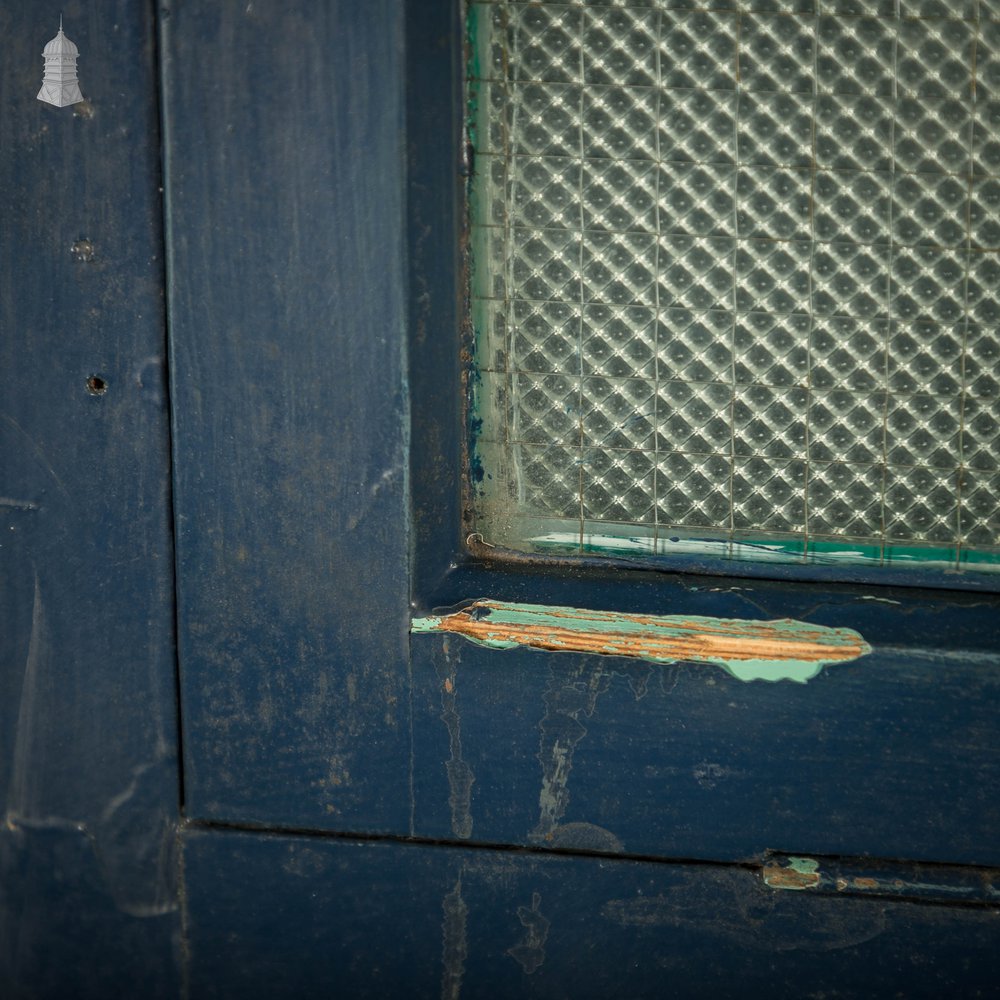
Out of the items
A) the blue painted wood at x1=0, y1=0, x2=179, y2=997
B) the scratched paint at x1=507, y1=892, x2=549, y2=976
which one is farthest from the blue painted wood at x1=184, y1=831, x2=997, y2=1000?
the blue painted wood at x1=0, y1=0, x2=179, y2=997

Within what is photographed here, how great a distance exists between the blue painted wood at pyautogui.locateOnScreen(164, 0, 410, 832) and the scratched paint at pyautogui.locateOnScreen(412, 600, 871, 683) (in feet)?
0.35

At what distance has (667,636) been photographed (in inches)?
45.3

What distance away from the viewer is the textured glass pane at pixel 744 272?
1.09m

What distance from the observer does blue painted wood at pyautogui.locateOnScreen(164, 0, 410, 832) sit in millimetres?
1101

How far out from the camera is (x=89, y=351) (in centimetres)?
118

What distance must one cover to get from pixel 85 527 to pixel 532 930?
753 mm

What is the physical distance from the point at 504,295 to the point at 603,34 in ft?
1.03

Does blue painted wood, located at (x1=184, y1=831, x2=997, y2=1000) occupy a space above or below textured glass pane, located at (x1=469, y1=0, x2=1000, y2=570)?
below

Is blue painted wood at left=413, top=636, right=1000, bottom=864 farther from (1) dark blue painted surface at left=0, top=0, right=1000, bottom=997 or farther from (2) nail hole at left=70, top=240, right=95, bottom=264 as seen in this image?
(2) nail hole at left=70, top=240, right=95, bottom=264

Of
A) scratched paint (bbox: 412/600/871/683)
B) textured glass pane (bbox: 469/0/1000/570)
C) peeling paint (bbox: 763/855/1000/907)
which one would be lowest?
peeling paint (bbox: 763/855/1000/907)

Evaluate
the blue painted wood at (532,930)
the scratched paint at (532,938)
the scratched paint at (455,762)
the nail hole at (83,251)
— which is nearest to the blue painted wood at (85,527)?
the nail hole at (83,251)

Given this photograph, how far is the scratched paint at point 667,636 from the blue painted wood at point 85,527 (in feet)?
1.27

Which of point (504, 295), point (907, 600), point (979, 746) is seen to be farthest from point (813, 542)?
point (504, 295)

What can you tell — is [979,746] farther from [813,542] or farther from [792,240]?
[792,240]
